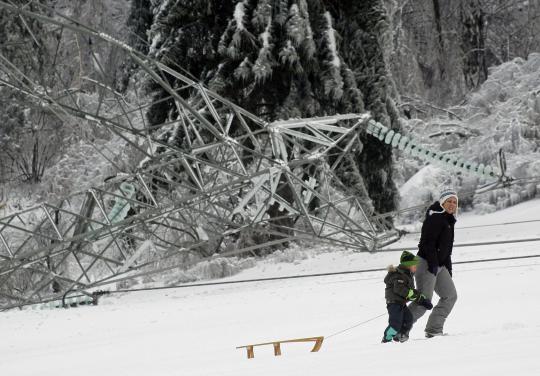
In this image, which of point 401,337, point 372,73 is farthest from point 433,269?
point 372,73

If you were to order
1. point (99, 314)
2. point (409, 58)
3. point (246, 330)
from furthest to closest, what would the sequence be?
point (409, 58) → point (99, 314) → point (246, 330)

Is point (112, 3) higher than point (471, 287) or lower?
higher

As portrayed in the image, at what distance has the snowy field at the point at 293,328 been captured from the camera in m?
5.86

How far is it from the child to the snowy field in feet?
0.53

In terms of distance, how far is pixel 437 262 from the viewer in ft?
24.9

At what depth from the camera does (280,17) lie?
18469mm

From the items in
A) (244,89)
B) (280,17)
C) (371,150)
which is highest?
(280,17)

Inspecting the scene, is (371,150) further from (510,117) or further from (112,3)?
(112,3)

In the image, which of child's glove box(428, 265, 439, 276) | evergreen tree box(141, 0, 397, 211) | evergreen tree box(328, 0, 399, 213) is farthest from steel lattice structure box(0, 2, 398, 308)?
child's glove box(428, 265, 439, 276)

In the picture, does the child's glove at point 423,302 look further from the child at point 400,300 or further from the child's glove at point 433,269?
the child's glove at point 433,269

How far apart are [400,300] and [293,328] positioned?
2387 mm

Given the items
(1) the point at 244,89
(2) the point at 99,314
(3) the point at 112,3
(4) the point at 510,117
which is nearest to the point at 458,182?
(4) the point at 510,117

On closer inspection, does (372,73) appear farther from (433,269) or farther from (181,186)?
(433,269)

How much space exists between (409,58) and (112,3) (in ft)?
46.6
